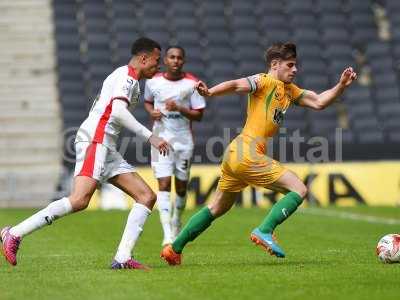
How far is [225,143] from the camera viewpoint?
80.5ft

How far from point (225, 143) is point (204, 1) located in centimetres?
777

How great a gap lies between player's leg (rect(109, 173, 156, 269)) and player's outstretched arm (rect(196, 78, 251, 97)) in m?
1.03

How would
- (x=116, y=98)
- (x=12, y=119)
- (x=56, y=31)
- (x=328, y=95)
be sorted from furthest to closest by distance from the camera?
(x=56, y=31) → (x=12, y=119) → (x=328, y=95) → (x=116, y=98)

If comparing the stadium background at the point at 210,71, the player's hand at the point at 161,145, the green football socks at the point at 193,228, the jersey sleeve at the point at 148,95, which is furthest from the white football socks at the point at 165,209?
the stadium background at the point at 210,71

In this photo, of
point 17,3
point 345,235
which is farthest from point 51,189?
point 345,235

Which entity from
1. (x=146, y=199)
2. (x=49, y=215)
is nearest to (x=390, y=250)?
(x=146, y=199)

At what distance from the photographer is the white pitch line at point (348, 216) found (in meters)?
18.3

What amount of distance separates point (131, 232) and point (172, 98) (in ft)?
13.7

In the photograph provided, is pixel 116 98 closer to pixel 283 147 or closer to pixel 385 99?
pixel 283 147

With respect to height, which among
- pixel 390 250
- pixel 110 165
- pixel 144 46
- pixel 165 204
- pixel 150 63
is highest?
pixel 144 46

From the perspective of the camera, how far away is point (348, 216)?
20047 mm

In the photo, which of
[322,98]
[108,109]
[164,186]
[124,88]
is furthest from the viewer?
[164,186]

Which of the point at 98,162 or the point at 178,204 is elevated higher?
the point at 98,162

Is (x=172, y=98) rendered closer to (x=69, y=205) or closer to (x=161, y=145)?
(x=69, y=205)
